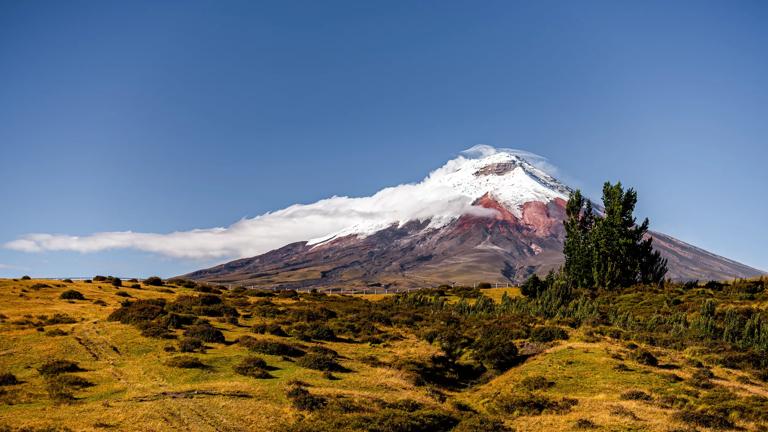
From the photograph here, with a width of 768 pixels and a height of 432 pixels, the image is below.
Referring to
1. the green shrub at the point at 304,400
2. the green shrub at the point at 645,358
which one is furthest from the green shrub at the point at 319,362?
the green shrub at the point at 645,358

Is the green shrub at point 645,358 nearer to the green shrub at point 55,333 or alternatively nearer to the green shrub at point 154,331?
the green shrub at point 154,331

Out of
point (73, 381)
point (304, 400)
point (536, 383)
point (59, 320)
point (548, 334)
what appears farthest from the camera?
point (548, 334)

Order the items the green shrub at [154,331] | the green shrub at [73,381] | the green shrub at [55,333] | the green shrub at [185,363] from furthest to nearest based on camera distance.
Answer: the green shrub at [154,331], the green shrub at [55,333], the green shrub at [185,363], the green shrub at [73,381]

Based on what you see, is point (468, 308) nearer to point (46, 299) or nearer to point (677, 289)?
point (677, 289)

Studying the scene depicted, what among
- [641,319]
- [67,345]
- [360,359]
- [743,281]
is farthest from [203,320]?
[743,281]

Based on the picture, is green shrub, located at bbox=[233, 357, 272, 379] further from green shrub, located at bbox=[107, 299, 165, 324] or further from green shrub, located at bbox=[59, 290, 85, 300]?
green shrub, located at bbox=[59, 290, 85, 300]

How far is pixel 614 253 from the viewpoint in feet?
280

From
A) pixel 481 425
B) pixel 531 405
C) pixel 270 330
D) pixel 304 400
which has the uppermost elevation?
pixel 270 330

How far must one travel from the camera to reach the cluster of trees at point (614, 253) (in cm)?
8475

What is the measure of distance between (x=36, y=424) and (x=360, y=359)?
2160 cm

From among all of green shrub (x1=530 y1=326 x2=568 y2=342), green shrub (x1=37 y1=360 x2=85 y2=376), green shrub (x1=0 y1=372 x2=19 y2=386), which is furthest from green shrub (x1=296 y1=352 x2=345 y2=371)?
green shrub (x1=530 y1=326 x2=568 y2=342)

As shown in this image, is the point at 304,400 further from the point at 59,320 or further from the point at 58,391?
the point at 59,320

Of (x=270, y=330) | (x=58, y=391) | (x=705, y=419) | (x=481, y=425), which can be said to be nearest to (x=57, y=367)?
(x=58, y=391)

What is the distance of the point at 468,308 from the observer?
221ft
